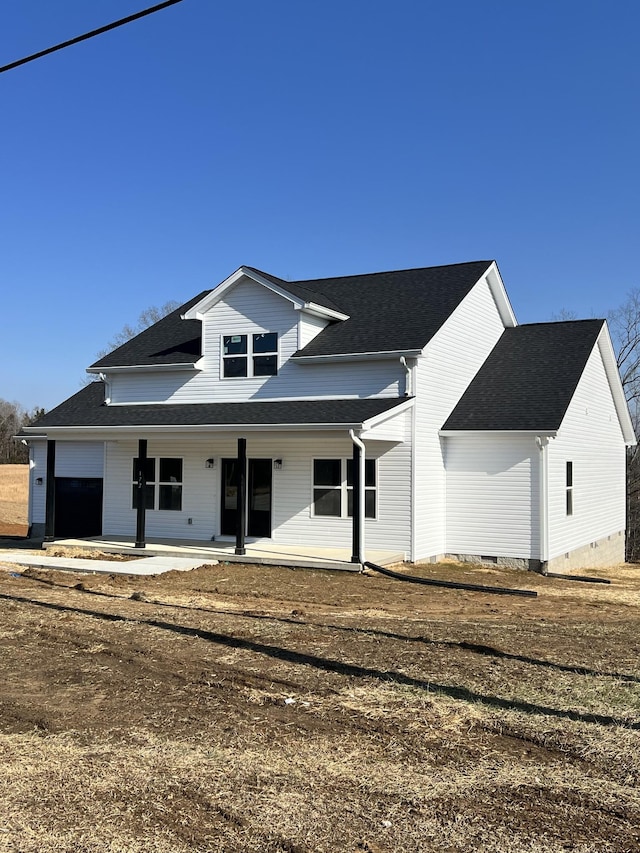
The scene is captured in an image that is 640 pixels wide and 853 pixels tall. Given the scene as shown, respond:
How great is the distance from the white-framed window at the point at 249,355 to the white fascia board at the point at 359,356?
2.75ft

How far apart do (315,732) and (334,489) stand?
12.5m

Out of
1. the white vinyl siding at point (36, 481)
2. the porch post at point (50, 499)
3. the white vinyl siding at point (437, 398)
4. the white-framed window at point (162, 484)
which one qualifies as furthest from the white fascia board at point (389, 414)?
the white vinyl siding at point (36, 481)

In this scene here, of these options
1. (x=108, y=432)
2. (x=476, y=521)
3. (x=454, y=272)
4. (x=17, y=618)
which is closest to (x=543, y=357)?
(x=454, y=272)

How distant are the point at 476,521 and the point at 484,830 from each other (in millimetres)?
14251

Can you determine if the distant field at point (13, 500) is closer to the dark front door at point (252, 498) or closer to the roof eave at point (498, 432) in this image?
the dark front door at point (252, 498)

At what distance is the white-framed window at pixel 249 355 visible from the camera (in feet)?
64.8

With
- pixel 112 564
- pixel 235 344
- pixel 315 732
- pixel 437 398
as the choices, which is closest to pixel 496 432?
pixel 437 398

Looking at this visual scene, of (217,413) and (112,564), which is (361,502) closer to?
(217,413)

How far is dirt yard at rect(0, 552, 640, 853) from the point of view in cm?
452

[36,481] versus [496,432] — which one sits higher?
[496,432]

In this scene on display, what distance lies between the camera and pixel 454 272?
21.3m

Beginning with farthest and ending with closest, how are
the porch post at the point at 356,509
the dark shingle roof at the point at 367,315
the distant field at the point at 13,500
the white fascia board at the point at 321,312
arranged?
the distant field at the point at 13,500, the white fascia board at the point at 321,312, the dark shingle roof at the point at 367,315, the porch post at the point at 356,509

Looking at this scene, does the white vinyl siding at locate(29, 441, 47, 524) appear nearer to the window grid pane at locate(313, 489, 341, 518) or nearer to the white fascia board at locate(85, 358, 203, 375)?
the white fascia board at locate(85, 358, 203, 375)

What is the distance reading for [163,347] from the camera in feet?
72.3
